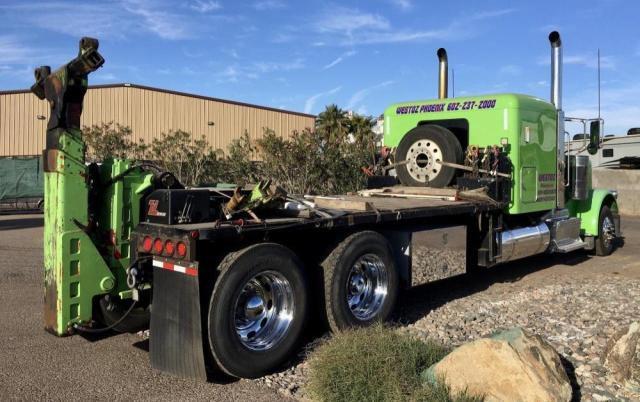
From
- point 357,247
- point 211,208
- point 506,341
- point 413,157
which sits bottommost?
point 506,341

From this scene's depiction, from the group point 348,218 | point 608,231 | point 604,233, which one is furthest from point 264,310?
point 608,231

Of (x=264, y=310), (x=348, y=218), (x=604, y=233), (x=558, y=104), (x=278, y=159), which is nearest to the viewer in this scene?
(x=264, y=310)

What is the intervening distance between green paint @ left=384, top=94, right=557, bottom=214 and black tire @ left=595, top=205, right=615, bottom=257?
211cm

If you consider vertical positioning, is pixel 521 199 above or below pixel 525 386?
above

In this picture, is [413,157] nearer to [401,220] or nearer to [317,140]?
[401,220]

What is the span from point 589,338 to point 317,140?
44.7ft

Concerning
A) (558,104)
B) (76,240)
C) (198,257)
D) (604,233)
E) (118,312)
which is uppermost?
(558,104)

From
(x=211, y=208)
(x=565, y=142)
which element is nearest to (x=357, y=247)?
(x=211, y=208)

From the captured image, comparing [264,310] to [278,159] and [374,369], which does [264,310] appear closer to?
[374,369]

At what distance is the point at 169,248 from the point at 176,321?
21.0 inches

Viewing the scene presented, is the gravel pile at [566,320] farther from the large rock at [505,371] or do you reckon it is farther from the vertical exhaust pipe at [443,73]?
the vertical exhaust pipe at [443,73]

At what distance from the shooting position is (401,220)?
617 centimetres

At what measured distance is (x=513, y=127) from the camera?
26.3ft

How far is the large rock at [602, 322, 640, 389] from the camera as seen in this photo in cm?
427
